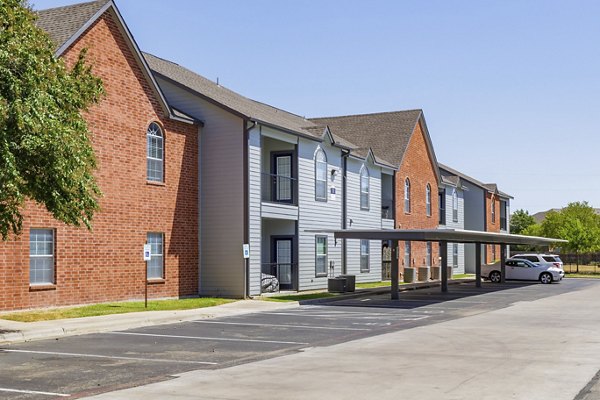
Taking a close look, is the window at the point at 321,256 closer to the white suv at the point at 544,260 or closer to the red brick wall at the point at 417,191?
the red brick wall at the point at 417,191

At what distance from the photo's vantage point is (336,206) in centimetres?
3775

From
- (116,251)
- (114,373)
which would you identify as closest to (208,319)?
(116,251)

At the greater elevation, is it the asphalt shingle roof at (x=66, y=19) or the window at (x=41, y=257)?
the asphalt shingle roof at (x=66, y=19)

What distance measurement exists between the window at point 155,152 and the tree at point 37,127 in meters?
9.44

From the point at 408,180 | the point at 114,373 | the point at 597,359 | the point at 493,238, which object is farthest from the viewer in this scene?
the point at 408,180

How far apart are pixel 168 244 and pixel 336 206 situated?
11518 mm

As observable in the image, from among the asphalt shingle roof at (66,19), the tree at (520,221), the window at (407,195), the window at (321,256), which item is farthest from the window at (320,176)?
the tree at (520,221)

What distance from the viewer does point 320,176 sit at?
36000 mm

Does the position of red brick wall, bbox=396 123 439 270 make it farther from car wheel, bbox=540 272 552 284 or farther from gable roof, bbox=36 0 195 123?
gable roof, bbox=36 0 195 123

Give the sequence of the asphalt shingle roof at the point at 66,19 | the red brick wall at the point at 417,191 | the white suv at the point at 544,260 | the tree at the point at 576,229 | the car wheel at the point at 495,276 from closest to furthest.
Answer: the asphalt shingle roof at the point at 66,19 < the red brick wall at the point at 417,191 < the white suv at the point at 544,260 < the car wheel at the point at 495,276 < the tree at the point at 576,229

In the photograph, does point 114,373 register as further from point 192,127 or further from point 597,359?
point 192,127

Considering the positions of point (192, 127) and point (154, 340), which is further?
point (192, 127)

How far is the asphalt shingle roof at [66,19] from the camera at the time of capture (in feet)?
80.3

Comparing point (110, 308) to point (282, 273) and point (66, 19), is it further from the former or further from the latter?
point (282, 273)
